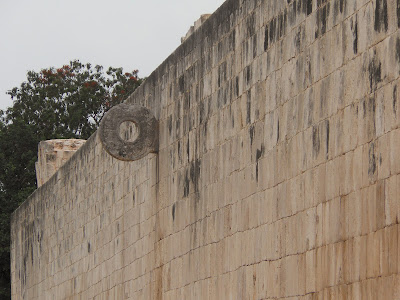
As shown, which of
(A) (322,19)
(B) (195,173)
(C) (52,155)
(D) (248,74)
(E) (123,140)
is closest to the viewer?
(A) (322,19)

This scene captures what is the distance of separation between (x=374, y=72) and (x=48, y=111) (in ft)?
86.1

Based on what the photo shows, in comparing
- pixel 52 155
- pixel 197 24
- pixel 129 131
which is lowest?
pixel 129 131

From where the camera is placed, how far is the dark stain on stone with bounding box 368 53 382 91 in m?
6.78

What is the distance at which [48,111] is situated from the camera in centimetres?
3253

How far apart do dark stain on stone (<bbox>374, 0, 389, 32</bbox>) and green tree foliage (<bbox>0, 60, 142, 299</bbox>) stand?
23194 millimetres

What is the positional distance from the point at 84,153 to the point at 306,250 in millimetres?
7841

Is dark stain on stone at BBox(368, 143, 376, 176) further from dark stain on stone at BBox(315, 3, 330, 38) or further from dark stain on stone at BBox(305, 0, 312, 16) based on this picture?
dark stain on stone at BBox(305, 0, 312, 16)

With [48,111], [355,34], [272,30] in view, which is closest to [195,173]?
[272,30]

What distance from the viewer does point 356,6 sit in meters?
7.11

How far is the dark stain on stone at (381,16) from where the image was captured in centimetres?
670

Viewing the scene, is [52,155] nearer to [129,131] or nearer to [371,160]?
[129,131]

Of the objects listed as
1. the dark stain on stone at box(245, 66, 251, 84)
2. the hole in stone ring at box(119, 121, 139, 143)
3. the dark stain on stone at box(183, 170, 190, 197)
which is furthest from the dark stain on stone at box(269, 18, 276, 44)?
the hole in stone ring at box(119, 121, 139, 143)

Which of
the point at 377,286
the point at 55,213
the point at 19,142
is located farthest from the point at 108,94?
the point at 377,286

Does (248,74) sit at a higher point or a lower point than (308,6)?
lower
